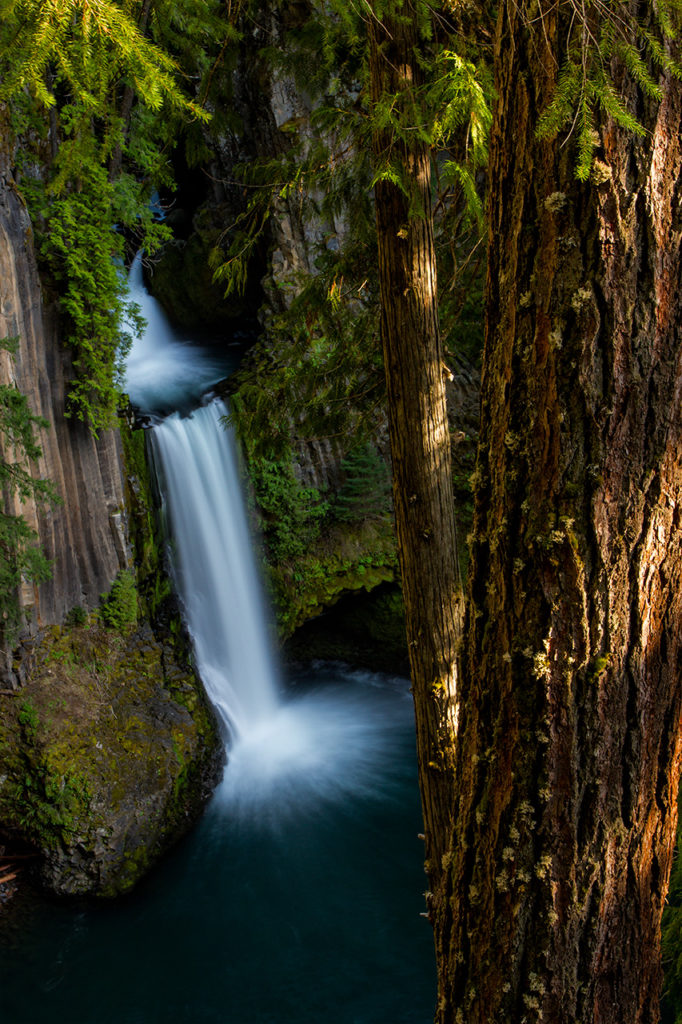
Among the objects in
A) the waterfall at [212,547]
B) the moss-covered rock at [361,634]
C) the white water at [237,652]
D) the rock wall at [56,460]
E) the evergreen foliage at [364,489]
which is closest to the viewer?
the rock wall at [56,460]

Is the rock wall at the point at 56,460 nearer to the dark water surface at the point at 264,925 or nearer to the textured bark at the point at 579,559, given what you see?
the dark water surface at the point at 264,925

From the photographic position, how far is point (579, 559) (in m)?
1.35

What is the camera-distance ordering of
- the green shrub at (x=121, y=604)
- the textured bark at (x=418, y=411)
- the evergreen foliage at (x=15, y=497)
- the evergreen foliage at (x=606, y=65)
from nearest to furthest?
the evergreen foliage at (x=606, y=65)
the textured bark at (x=418, y=411)
the evergreen foliage at (x=15, y=497)
the green shrub at (x=121, y=604)

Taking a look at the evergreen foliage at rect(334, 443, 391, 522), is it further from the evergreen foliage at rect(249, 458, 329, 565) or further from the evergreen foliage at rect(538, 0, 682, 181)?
the evergreen foliage at rect(538, 0, 682, 181)

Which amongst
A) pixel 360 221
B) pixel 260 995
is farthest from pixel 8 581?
pixel 360 221

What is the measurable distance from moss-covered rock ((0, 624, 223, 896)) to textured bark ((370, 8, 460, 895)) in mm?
4561

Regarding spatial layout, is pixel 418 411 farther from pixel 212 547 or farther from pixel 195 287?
pixel 195 287

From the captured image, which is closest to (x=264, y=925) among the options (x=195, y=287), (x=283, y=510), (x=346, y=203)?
(x=283, y=510)

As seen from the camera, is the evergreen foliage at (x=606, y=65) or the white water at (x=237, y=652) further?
the white water at (x=237, y=652)

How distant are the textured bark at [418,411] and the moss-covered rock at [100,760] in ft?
15.0

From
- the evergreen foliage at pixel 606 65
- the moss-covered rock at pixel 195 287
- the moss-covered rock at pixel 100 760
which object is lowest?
the moss-covered rock at pixel 100 760

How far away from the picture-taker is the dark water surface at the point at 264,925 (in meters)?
5.33

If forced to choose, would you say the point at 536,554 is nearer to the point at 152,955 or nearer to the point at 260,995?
the point at 260,995

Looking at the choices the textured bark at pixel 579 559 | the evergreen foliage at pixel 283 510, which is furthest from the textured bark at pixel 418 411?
the evergreen foliage at pixel 283 510
